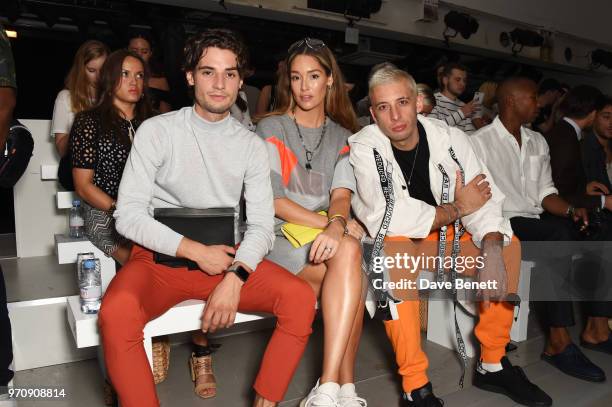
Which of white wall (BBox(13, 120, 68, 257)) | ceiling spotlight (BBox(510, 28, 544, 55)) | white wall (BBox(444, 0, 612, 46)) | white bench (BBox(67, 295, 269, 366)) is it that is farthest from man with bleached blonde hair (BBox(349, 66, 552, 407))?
ceiling spotlight (BBox(510, 28, 544, 55))

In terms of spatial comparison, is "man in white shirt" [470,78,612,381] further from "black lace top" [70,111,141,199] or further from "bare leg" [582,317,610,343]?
"black lace top" [70,111,141,199]

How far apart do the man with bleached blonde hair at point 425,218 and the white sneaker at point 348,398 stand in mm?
210

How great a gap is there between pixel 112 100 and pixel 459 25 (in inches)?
203

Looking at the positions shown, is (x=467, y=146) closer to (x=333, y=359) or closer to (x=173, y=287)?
(x=333, y=359)

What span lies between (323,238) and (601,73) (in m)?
8.47

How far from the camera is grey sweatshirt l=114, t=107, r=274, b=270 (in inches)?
63.2

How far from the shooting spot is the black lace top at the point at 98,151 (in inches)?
82.3

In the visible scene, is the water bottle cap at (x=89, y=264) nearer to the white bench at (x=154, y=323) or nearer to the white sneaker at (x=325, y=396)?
the white bench at (x=154, y=323)

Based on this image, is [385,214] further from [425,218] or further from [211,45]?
[211,45]

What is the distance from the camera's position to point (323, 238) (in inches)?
67.6

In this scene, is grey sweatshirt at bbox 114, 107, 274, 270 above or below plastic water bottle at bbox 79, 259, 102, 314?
above

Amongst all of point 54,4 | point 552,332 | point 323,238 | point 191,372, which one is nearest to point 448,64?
point 552,332

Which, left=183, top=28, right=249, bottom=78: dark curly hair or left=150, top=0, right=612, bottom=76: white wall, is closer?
left=183, top=28, right=249, bottom=78: dark curly hair

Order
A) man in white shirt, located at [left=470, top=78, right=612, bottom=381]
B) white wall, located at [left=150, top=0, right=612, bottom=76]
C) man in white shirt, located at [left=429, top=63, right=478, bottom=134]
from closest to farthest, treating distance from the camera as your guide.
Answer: man in white shirt, located at [left=470, top=78, right=612, bottom=381] → man in white shirt, located at [left=429, top=63, right=478, bottom=134] → white wall, located at [left=150, top=0, right=612, bottom=76]
